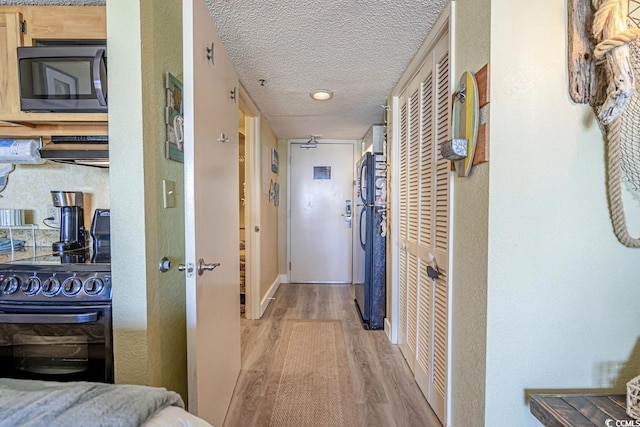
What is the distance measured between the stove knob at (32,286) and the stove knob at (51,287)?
0.07ft

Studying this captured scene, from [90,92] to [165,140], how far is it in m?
0.39

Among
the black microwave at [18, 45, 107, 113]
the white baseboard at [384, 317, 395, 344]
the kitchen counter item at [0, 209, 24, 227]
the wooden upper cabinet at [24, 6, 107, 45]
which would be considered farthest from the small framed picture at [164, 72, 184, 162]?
the white baseboard at [384, 317, 395, 344]

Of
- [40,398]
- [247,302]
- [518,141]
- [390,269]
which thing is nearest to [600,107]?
[518,141]

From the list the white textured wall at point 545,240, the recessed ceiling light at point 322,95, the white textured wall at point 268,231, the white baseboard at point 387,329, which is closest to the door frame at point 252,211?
the white textured wall at point 268,231

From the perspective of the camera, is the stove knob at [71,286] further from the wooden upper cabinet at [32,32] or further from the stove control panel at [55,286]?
the wooden upper cabinet at [32,32]

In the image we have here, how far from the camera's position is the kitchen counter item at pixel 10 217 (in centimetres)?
167

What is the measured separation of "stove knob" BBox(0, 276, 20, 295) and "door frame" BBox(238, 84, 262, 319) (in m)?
1.91

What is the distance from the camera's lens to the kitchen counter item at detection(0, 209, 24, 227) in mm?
1671

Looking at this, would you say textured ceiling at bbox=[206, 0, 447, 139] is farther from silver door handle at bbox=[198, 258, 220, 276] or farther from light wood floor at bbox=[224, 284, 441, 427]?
light wood floor at bbox=[224, 284, 441, 427]

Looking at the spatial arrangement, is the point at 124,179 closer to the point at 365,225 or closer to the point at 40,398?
the point at 40,398

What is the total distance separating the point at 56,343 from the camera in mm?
1136

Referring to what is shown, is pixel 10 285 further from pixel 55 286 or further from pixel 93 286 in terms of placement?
pixel 93 286

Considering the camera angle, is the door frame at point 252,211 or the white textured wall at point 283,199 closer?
the door frame at point 252,211

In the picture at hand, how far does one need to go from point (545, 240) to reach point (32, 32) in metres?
2.26
